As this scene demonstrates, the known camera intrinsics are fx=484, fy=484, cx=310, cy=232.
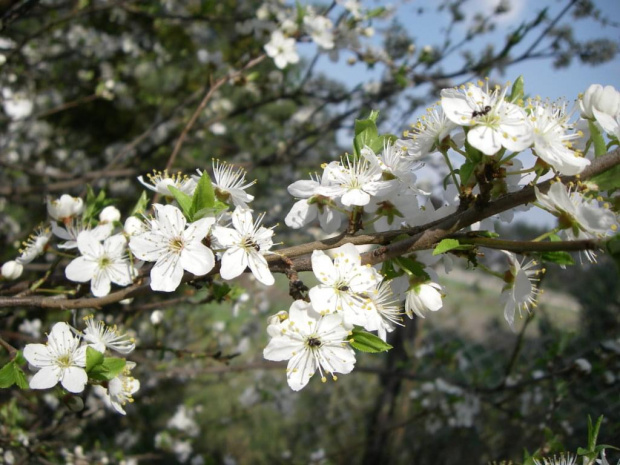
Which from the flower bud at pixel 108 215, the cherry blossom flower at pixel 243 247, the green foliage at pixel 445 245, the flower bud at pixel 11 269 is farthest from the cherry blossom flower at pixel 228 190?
the flower bud at pixel 11 269

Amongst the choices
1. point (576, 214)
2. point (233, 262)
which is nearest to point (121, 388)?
point (233, 262)

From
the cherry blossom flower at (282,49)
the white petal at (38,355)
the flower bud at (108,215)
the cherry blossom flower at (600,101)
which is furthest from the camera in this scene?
the cherry blossom flower at (282,49)

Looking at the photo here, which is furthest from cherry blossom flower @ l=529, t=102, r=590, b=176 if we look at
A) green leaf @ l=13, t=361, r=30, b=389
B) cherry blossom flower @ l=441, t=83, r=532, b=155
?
green leaf @ l=13, t=361, r=30, b=389

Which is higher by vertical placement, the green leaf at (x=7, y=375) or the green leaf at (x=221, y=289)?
the green leaf at (x=221, y=289)

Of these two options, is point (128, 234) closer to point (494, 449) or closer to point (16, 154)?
point (494, 449)

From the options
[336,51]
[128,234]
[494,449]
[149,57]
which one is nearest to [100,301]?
[128,234]

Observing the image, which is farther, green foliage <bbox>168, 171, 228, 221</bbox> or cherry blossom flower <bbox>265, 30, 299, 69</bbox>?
cherry blossom flower <bbox>265, 30, 299, 69</bbox>

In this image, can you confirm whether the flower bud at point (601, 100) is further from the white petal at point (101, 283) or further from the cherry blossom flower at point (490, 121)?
the white petal at point (101, 283)

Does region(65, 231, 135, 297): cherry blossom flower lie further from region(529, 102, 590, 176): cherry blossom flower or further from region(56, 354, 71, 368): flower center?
region(529, 102, 590, 176): cherry blossom flower
